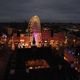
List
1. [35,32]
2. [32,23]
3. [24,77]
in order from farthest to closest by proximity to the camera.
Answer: [32,23] → [35,32] → [24,77]

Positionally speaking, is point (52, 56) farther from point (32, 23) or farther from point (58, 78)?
point (32, 23)

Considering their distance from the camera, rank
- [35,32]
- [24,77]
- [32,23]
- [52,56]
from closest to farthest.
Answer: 1. [24,77]
2. [52,56]
3. [35,32]
4. [32,23]

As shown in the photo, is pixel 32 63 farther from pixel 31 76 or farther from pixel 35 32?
pixel 35 32

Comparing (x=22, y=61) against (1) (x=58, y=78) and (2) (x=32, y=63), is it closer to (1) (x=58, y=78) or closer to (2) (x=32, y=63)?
(2) (x=32, y=63)

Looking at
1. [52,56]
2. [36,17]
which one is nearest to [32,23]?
[36,17]

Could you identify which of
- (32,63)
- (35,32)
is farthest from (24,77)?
(35,32)

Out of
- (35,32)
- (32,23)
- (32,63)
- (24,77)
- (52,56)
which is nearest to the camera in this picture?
(24,77)

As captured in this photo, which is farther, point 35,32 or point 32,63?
point 35,32

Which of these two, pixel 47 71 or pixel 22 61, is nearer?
pixel 47 71
